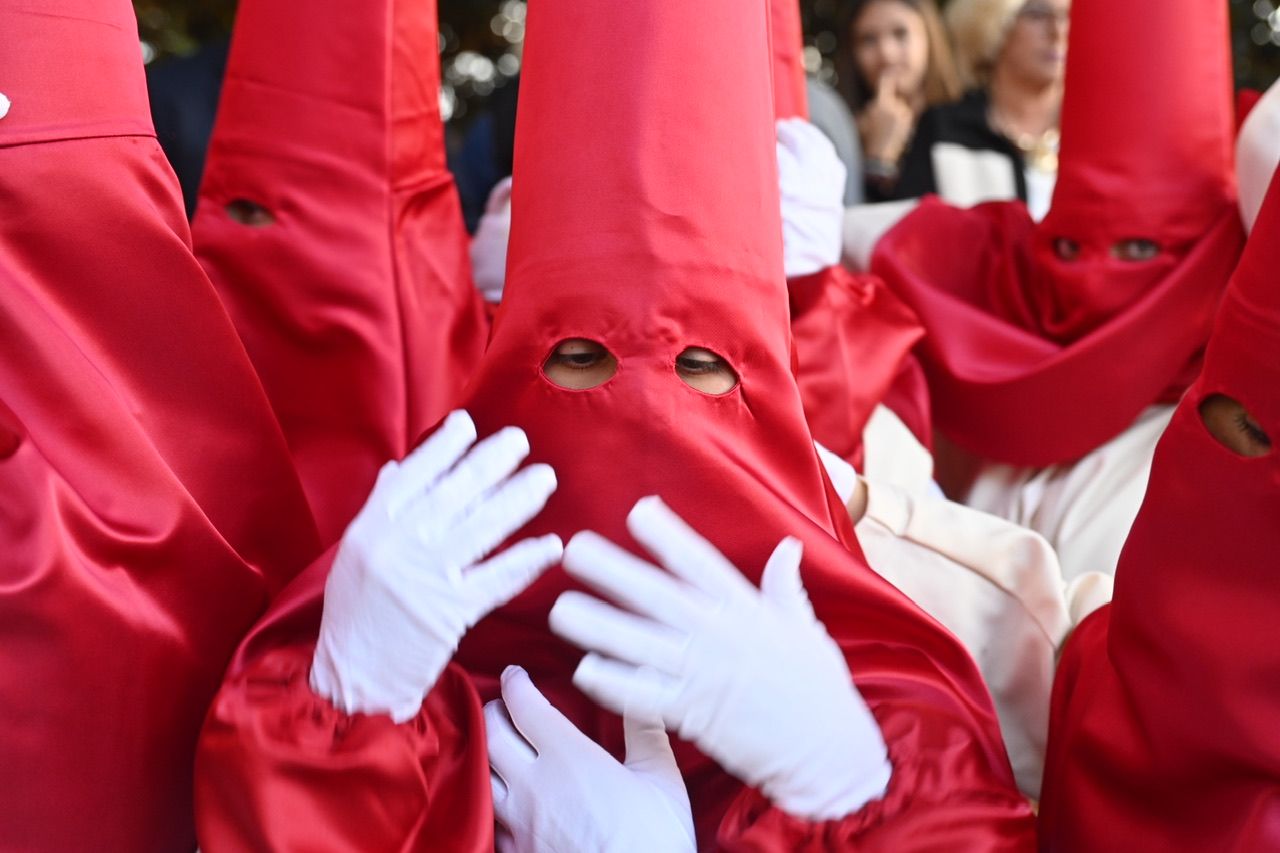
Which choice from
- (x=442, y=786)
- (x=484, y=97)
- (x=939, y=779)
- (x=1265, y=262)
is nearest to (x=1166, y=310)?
(x=1265, y=262)

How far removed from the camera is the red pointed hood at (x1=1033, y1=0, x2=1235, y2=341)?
1527 millimetres

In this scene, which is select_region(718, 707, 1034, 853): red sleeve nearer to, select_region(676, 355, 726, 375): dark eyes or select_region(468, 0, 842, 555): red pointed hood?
select_region(468, 0, 842, 555): red pointed hood

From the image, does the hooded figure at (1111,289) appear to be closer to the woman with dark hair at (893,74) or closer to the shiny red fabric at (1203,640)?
the shiny red fabric at (1203,640)

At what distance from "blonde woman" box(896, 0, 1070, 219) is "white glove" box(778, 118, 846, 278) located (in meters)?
1.01

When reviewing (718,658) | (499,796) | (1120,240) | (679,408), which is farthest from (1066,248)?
(499,796)

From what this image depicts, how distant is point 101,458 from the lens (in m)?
0.98

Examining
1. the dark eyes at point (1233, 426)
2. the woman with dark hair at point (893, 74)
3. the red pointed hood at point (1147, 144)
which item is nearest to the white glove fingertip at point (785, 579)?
the dark eyes at point (1233, 426)

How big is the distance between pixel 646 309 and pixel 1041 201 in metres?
1.82

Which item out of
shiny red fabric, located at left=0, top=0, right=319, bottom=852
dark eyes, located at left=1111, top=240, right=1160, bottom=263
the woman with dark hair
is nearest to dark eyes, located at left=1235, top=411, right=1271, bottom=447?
dark eyes, located at left=1111, top=240, right=1160, bottom=263

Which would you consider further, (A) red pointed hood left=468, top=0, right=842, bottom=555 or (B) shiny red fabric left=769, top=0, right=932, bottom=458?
(B) shiny red fabric left=769, top=0, right=932, bottom=458

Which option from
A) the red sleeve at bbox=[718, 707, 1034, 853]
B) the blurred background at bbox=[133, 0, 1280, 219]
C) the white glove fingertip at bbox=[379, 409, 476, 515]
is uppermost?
the white glove fingertip at bbox=[379, 409, 476, 515]

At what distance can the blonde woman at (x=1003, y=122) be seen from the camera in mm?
2529

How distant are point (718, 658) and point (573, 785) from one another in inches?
6.4

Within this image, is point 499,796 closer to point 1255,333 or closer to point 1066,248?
point 1255,333
